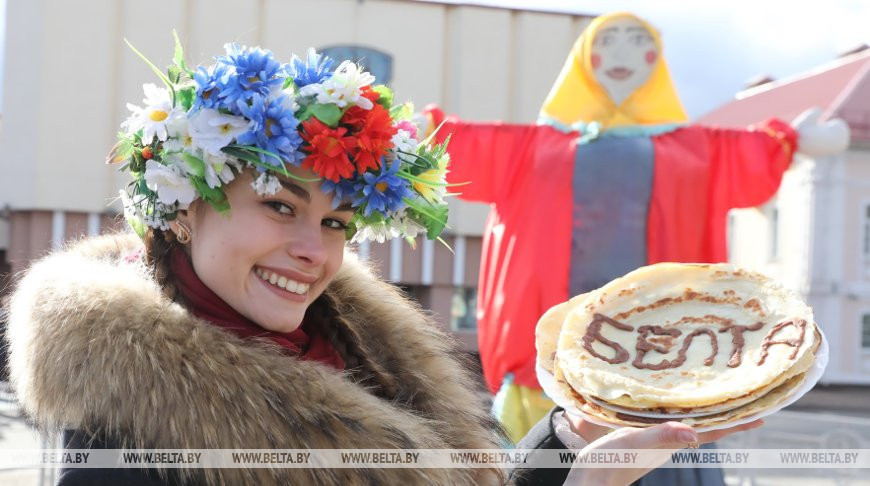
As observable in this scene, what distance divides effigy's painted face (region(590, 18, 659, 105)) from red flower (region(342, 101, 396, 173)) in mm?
2507

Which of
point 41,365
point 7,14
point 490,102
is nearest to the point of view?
point 41,365

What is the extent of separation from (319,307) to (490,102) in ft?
42.5

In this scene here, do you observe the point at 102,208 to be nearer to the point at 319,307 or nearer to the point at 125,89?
the point at 125,89

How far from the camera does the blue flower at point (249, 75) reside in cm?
166

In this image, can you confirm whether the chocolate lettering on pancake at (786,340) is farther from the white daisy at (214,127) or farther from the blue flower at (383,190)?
the white daisy at (214,127)

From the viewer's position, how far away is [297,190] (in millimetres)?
1639

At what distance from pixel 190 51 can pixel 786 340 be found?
40.0 ft

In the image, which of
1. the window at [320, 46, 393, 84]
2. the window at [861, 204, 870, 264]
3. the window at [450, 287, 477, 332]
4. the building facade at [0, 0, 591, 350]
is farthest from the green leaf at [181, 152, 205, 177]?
the window at [861, 204, 870, 264]

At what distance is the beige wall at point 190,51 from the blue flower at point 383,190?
11.7 m

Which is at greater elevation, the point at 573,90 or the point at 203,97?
the point at 573,90

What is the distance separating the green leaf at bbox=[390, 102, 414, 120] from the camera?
6.40 ft

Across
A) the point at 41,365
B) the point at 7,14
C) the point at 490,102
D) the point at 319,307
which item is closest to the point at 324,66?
the point at 319,307

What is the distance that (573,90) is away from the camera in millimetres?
4176

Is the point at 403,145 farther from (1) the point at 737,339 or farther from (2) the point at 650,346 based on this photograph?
(1) the point at 737,339
